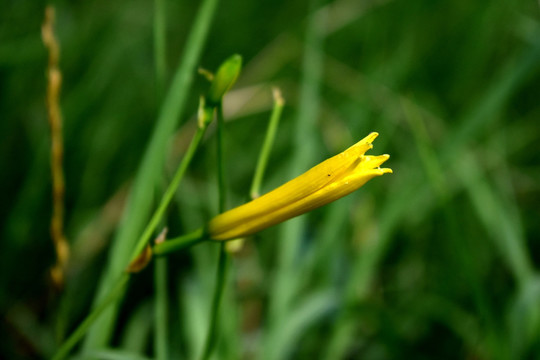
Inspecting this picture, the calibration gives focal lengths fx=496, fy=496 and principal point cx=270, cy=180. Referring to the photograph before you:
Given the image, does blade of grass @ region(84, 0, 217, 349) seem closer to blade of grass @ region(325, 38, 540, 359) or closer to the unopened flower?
the unopened flower

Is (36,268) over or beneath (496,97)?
beneath

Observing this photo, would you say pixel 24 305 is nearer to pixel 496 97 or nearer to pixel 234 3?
pixel 496 97

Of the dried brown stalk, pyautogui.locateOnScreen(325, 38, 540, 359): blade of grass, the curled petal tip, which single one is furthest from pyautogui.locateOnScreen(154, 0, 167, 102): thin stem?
pyautogui.locateOnScreen(325, 38, 540, 359): blade of grass

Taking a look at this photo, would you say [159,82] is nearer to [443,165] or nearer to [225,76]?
[225,76]

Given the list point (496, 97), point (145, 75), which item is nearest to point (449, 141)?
point (496, 97)

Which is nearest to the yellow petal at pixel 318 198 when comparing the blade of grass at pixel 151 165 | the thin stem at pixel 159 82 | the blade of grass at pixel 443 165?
the blade of grass at pixel 151 165

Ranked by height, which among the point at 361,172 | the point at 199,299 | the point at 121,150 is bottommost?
the point at 361,172
